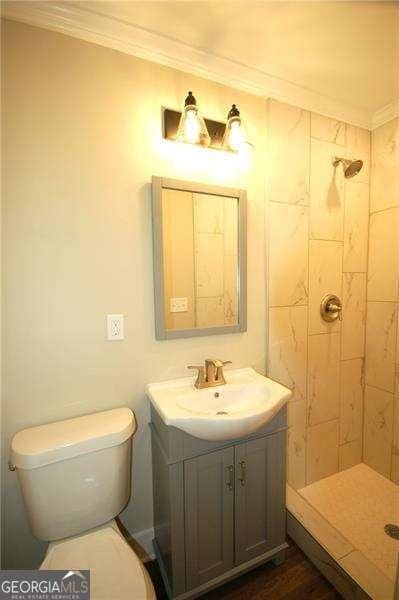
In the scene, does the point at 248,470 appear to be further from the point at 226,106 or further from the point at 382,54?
the point at 382,54

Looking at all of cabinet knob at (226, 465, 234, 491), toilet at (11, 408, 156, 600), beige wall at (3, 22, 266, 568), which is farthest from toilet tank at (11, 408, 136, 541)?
cabinet knob at (226, 465, 234, 491)

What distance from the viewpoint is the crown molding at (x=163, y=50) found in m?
0.97

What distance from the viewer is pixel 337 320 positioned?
5.51ft

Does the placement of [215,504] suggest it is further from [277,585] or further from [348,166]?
[348,166]

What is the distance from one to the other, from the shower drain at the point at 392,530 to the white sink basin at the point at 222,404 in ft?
3.61

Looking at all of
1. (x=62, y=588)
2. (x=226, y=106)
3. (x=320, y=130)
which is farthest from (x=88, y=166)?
(x=62, y=588)

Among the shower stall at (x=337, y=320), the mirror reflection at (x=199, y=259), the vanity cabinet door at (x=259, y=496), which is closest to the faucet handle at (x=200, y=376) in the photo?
the mirror reflection at (x=199, y=259)

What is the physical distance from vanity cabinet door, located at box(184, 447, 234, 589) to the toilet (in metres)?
0.26

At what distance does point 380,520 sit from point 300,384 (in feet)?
2.84

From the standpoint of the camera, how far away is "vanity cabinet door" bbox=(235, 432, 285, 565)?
1112mm

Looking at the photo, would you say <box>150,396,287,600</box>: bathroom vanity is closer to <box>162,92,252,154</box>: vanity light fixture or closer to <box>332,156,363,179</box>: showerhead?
<box>162,92,252,154</box>: vanity light fixture

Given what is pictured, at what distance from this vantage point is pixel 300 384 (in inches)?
62.1

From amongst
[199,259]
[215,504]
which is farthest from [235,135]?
[215,504]

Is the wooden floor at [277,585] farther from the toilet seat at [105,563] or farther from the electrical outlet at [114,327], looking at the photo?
the electrical outlet at [114,327]
